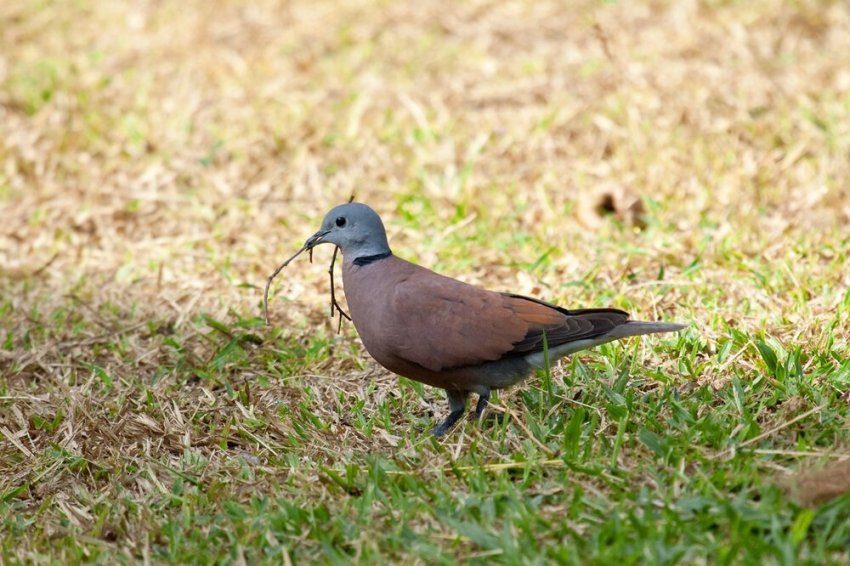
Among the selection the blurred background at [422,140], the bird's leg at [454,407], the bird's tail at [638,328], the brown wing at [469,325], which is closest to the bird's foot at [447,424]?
the bird's leg at [454,407]

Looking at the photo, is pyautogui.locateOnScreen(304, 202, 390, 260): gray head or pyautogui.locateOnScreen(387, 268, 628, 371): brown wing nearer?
pyautogui.locateOnScreen(387, 268, 628, 371): brown wing

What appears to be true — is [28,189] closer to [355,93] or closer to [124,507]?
[355,93]

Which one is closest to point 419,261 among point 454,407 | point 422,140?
point 422,140

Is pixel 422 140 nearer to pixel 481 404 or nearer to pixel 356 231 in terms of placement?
pixel 356 231

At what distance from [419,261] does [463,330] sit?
2004 millimetres

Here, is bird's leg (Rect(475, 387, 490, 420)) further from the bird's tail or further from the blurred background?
the blurred background

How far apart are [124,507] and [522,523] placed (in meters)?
1.37

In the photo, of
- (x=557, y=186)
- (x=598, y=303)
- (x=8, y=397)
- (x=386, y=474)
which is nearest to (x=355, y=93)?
(x=557, y=186)

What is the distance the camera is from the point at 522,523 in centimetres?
327

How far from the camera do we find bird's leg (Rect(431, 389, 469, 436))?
13.6 ft

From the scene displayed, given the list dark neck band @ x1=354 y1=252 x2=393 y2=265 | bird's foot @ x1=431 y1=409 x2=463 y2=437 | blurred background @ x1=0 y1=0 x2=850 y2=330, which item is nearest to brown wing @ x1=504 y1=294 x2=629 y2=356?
bird's foot @ x1=431 y1=409 x2=463 y2=437

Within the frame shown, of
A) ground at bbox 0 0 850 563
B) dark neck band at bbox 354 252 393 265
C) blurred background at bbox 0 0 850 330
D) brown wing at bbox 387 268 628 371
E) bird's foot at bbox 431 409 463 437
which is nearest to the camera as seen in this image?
ground at bbox 0 0 850 563

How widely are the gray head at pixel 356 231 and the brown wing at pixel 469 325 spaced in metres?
0.28

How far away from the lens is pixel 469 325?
3979 millimetres
